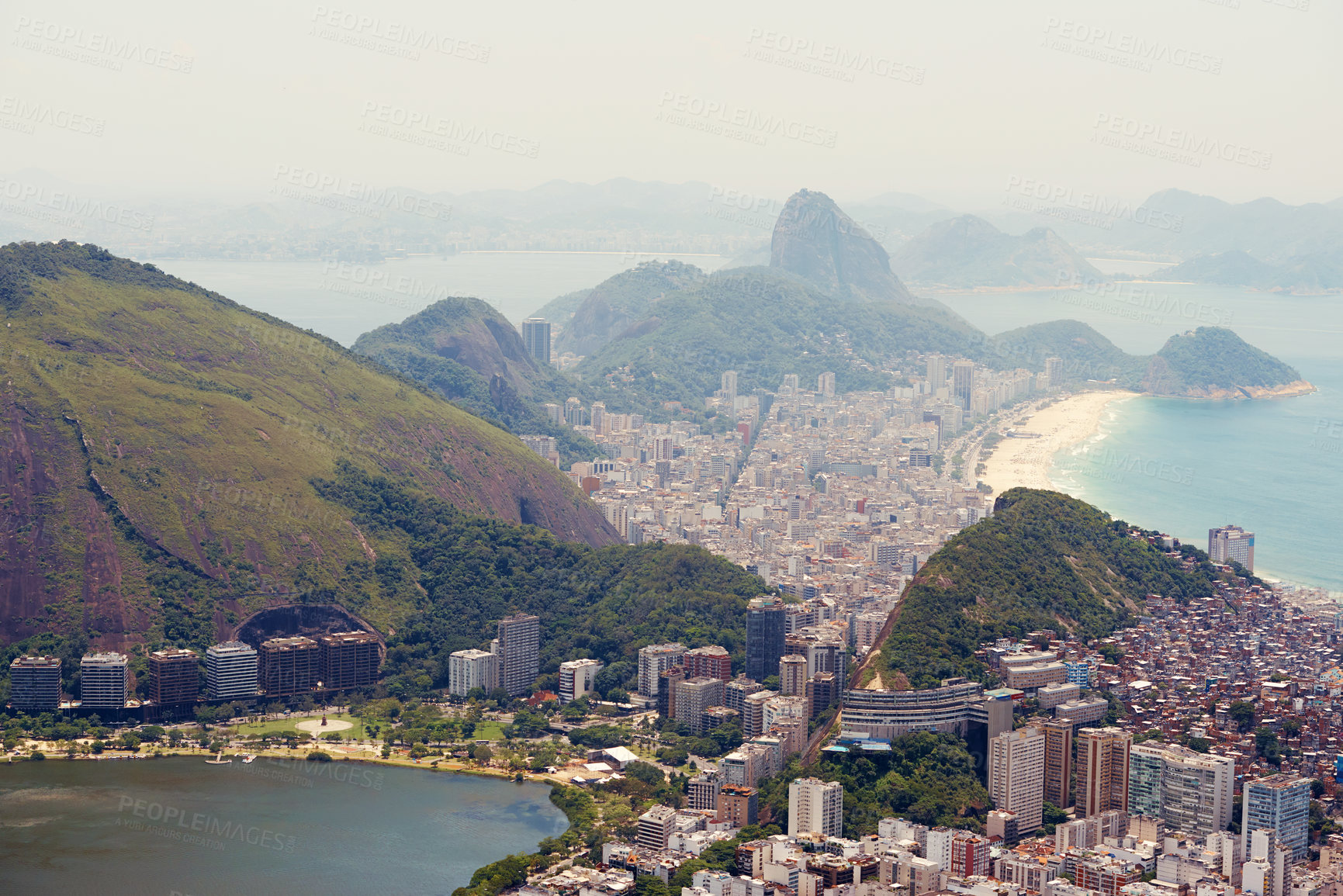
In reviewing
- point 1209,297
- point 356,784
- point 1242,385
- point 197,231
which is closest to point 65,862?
point 356,784

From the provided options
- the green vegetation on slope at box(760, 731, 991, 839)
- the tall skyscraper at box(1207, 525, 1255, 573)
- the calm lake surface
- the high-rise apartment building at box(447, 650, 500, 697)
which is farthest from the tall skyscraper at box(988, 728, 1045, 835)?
the tall skyscraper at box(1207, 525, 1255, 573)

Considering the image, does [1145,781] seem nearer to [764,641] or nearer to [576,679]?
[764,641]

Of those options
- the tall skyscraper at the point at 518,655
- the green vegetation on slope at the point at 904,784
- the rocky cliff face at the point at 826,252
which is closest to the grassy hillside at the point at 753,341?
the rocky cliff face at the point at 826,252

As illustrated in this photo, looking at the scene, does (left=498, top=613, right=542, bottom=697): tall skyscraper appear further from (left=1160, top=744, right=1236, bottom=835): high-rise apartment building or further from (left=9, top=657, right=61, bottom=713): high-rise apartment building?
(left=1160, top=744, right=1236, bottom=835): high-rise apartment building

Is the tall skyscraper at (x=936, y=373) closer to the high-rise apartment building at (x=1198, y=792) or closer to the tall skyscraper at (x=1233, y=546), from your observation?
the tall skyscraper at (x=1233, y=546)

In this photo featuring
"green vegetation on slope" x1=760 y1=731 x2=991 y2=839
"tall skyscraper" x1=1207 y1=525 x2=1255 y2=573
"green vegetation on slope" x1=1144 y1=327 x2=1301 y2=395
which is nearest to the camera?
"green vegetation on slope" x1=760 y1=731 x2=991 y2=839
